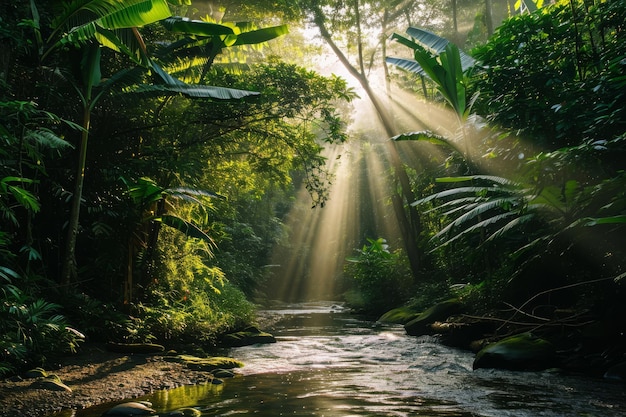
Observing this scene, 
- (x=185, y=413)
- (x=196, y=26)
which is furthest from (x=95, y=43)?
(x=185, y=413)

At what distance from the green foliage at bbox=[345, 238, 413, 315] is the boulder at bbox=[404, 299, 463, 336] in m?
4.59

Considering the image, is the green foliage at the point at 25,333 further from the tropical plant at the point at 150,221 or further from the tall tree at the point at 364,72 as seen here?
the tall tree at the point at 364,72

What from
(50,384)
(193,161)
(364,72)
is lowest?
(50,384)

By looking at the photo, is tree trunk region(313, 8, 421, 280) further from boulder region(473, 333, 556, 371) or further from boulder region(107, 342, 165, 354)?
boulder region(107, 342, 165, 354)

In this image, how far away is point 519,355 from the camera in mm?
6195

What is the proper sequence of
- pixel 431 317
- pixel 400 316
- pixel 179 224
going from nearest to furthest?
pixel 179 224, pixel 431 317, pixel 400 316

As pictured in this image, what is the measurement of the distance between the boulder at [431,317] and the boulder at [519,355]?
146 inches

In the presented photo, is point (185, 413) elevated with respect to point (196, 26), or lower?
lower

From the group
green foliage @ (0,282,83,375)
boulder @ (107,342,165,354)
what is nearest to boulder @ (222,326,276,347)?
boulder @ (107,342,165,354)

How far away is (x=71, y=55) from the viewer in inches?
274

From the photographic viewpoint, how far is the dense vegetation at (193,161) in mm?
5668

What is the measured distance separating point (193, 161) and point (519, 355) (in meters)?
5.83

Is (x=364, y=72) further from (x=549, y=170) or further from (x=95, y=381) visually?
(x=95, y=381)

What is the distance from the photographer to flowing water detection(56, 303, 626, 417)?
14.2ft
